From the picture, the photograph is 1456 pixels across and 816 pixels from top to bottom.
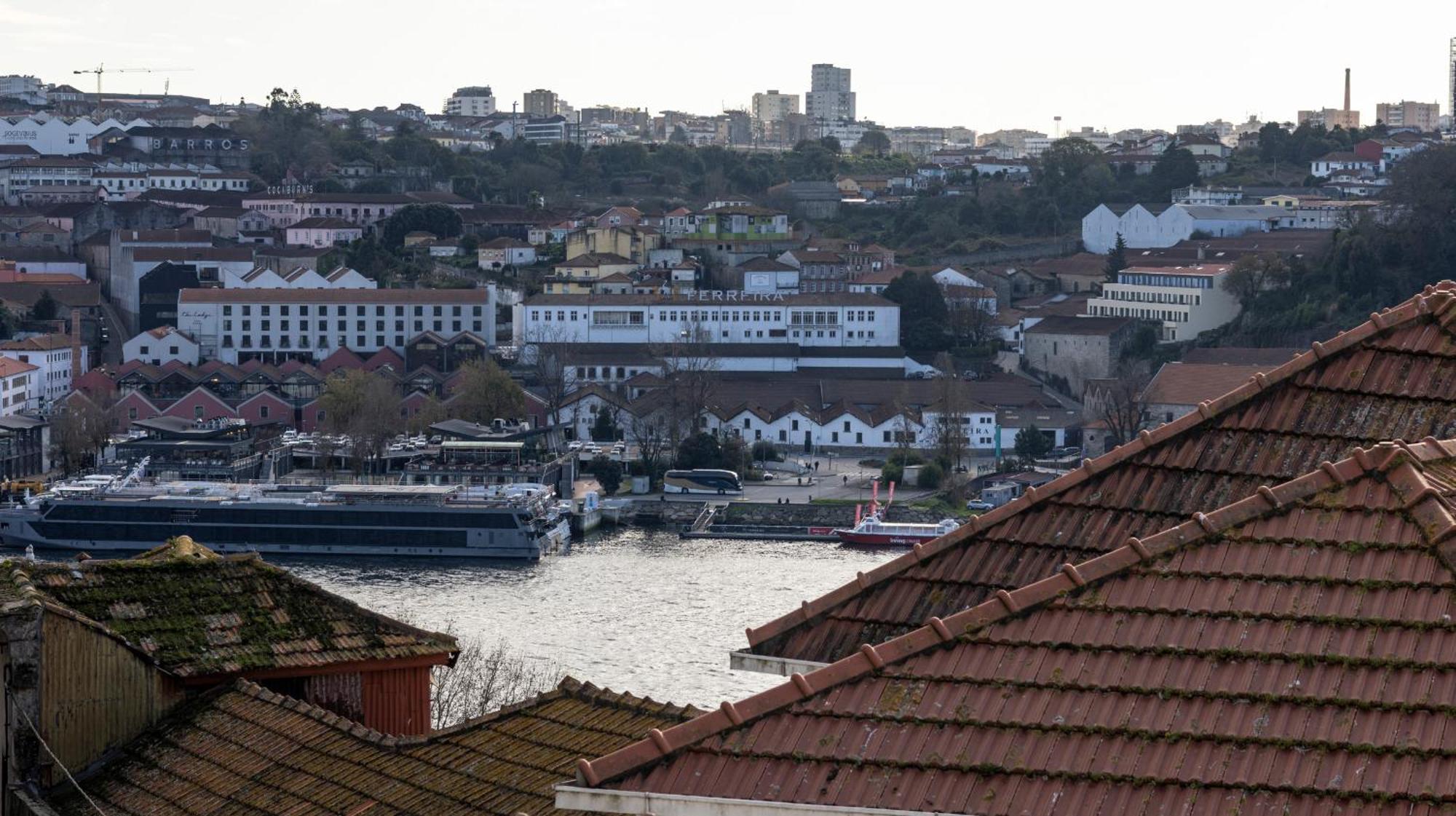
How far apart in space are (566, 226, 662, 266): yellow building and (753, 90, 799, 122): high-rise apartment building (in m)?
41.8

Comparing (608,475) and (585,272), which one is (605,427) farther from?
(585,272)

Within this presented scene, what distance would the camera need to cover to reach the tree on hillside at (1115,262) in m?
31.0

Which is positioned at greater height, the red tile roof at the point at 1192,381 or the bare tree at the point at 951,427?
the red tile roof at the point at 1192,381

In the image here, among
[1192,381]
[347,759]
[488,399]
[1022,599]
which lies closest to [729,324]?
[488,399]

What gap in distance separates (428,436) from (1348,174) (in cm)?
1869

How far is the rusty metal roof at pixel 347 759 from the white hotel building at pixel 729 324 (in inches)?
900

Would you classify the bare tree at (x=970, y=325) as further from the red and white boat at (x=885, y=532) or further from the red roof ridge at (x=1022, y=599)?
the red roof ridge at (x=1022, y=599)

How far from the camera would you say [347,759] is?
366 centimetres

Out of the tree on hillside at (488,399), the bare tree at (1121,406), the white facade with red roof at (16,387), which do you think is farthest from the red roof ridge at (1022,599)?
the white facade with red roof at (16,387)

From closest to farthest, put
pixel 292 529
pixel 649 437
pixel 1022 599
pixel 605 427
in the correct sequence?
pixel 1022 599 → pixel 292 529 → pixel 649 437 → pixel 605 427

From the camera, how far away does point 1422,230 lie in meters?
27.6

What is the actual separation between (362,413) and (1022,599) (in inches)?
850

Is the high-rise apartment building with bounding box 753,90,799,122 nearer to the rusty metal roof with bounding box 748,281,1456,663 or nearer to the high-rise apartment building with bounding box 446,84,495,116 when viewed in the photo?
the high-rise apartment building with bounding box 446,84,495,116

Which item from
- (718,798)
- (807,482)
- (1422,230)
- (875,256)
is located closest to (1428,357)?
(718,798)
